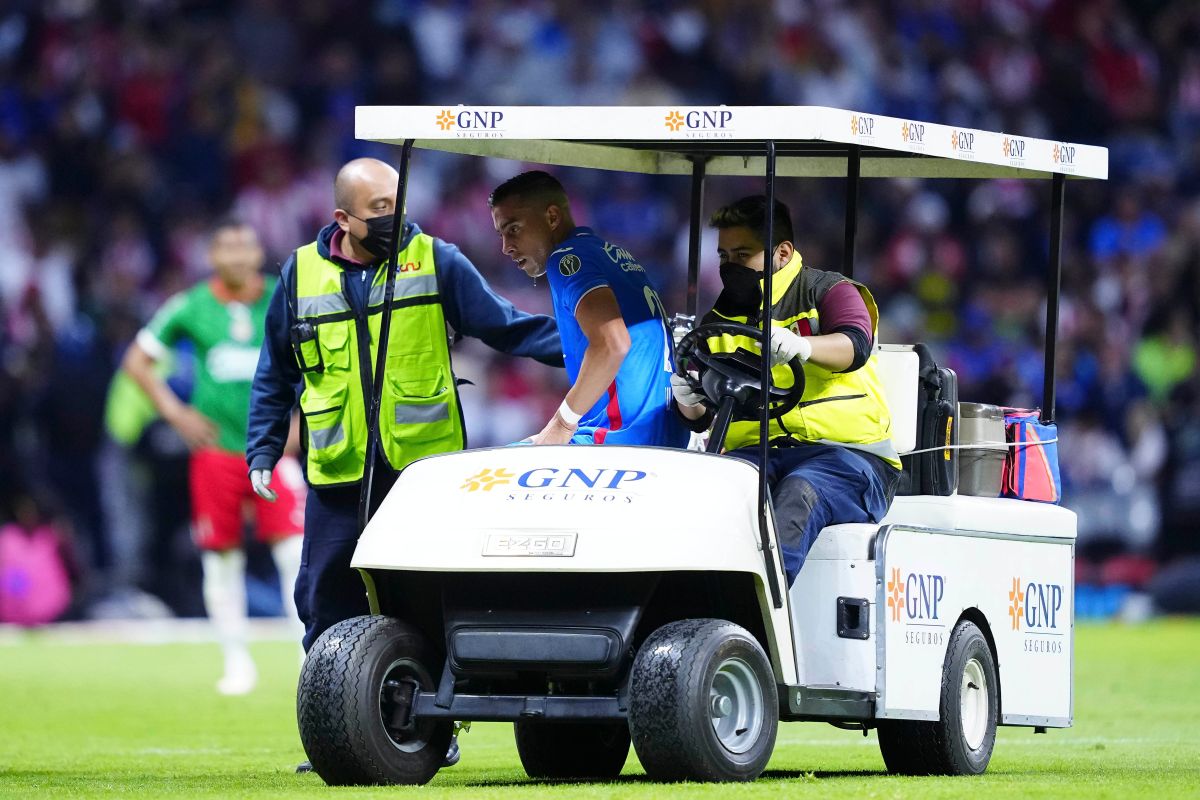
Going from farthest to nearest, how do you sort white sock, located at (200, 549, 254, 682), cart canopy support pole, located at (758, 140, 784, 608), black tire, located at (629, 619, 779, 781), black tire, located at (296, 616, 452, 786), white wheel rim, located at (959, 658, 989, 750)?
white sock, located at (200, 549, 254, 682) → white wheel rim, located at (959, 658, 989, 750) → cart canopy support pole, located at (758, 140, 784, 608) → black tire, located at (296, 616, 452, 786) → black tire, located at (629, 619, 779, 781)

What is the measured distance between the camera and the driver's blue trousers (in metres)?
8.07

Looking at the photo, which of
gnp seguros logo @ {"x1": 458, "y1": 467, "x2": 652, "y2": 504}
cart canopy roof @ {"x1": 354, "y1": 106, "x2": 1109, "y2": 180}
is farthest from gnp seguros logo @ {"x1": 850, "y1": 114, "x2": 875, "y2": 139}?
gnp seguros logo @ {"x1": 458, "y1": 467, "x2": 652, "y2": 504}

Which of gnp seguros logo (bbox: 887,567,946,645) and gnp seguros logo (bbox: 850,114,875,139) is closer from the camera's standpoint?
gnp seguros logo (bbox: 850,114,875,139)

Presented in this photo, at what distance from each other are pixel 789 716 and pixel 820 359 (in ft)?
3.93

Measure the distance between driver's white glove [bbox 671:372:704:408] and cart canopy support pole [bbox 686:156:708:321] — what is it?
50.8 inches

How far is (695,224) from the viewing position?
10.2 m

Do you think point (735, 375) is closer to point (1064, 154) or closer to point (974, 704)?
point (974, 704)

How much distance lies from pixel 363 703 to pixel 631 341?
66.0 inches

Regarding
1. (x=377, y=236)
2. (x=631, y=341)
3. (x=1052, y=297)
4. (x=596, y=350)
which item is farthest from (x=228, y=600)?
(x=596, y=350)

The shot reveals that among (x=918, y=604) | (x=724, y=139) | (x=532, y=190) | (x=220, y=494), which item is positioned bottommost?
(x=918, y=604)

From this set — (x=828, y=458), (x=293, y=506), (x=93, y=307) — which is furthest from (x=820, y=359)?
(x=93, y=307)

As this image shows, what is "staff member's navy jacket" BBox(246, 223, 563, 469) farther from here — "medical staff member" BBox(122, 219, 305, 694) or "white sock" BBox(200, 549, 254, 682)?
"white sock" BBox(200, 549, 254, 682)


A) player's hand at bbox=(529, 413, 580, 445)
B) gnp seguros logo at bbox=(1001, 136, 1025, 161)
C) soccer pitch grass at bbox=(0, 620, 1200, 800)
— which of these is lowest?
soccer pitch grass at bbox=(0, 620, 1200, 800)

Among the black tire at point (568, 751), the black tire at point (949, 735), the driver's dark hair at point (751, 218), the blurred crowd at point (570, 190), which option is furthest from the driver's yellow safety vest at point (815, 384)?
the blurred crowd at point (570, 190)
